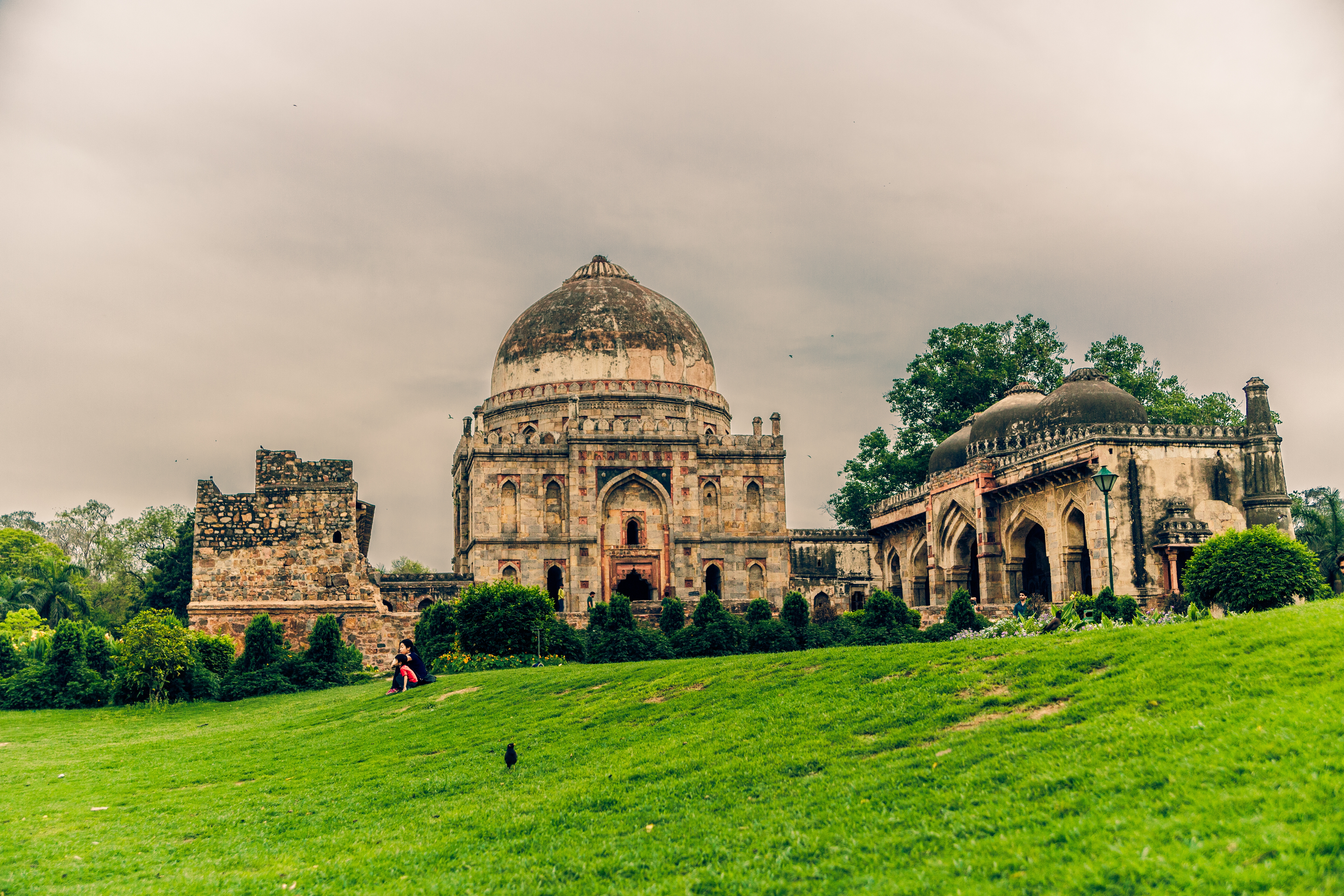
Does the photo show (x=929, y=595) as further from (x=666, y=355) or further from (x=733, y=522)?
(x=666, y=355)

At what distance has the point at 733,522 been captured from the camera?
38.3 m

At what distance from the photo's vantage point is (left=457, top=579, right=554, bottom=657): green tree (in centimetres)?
2305

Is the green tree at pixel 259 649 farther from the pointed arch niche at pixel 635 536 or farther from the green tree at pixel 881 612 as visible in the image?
the pointed arch niche at pixel 635 536

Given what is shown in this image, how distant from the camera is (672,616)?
86.0 feet

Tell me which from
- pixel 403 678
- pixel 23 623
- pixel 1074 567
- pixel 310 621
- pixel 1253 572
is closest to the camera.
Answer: pixel 1253 572

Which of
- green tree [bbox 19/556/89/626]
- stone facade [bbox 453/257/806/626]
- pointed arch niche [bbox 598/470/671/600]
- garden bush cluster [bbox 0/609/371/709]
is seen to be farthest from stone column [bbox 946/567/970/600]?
green tree [bbox 19/556/89/626]

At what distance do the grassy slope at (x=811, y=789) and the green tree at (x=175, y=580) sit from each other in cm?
2353

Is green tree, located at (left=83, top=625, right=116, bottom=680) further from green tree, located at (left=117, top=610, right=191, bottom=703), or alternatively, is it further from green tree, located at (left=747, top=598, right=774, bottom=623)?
green tree, located at (left=747, top=598, right=774, bottom=623)

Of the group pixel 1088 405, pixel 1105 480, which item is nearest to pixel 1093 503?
pixel 1088 405

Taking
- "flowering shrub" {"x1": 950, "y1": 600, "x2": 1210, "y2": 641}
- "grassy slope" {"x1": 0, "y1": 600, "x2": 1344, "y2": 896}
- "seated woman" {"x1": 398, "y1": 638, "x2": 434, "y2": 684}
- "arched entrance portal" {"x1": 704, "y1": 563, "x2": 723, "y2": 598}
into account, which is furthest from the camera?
"arched entrance portal" {"x1": 704, "y1": 563, "x2": 723, "y2": 598}

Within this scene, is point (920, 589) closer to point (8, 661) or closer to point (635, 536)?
point (635, 536)

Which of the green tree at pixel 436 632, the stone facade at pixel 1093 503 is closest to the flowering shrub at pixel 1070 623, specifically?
the stone facade at pixel 1093 503

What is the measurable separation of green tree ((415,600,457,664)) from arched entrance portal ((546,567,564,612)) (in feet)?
33.9

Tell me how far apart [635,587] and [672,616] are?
39.5ft
